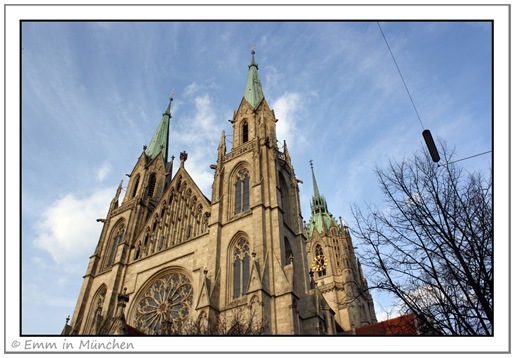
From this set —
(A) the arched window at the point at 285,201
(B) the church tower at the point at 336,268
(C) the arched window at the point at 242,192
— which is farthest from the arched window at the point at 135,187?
(B) the church tower at the point at 336,268

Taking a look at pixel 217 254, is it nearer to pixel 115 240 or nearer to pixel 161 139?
pixel 115 240

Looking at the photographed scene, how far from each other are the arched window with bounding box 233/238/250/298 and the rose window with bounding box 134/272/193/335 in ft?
9.48

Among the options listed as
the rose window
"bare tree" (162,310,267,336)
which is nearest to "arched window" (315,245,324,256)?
the rose window

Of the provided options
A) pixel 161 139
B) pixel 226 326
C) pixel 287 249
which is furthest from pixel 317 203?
pixel 226 326

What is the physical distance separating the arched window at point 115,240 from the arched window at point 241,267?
1099 cm

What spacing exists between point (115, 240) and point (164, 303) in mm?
9351

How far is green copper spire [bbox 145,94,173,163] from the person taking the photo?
3472 cm

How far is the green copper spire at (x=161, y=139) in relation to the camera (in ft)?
114

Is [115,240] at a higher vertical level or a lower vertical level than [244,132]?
lower

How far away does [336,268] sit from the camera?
Result: 3966cm

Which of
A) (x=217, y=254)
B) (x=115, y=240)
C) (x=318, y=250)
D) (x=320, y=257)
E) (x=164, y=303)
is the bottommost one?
(x=164, y=303)

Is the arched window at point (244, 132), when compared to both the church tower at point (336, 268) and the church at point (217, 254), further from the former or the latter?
the church tower at point (336, 268)
